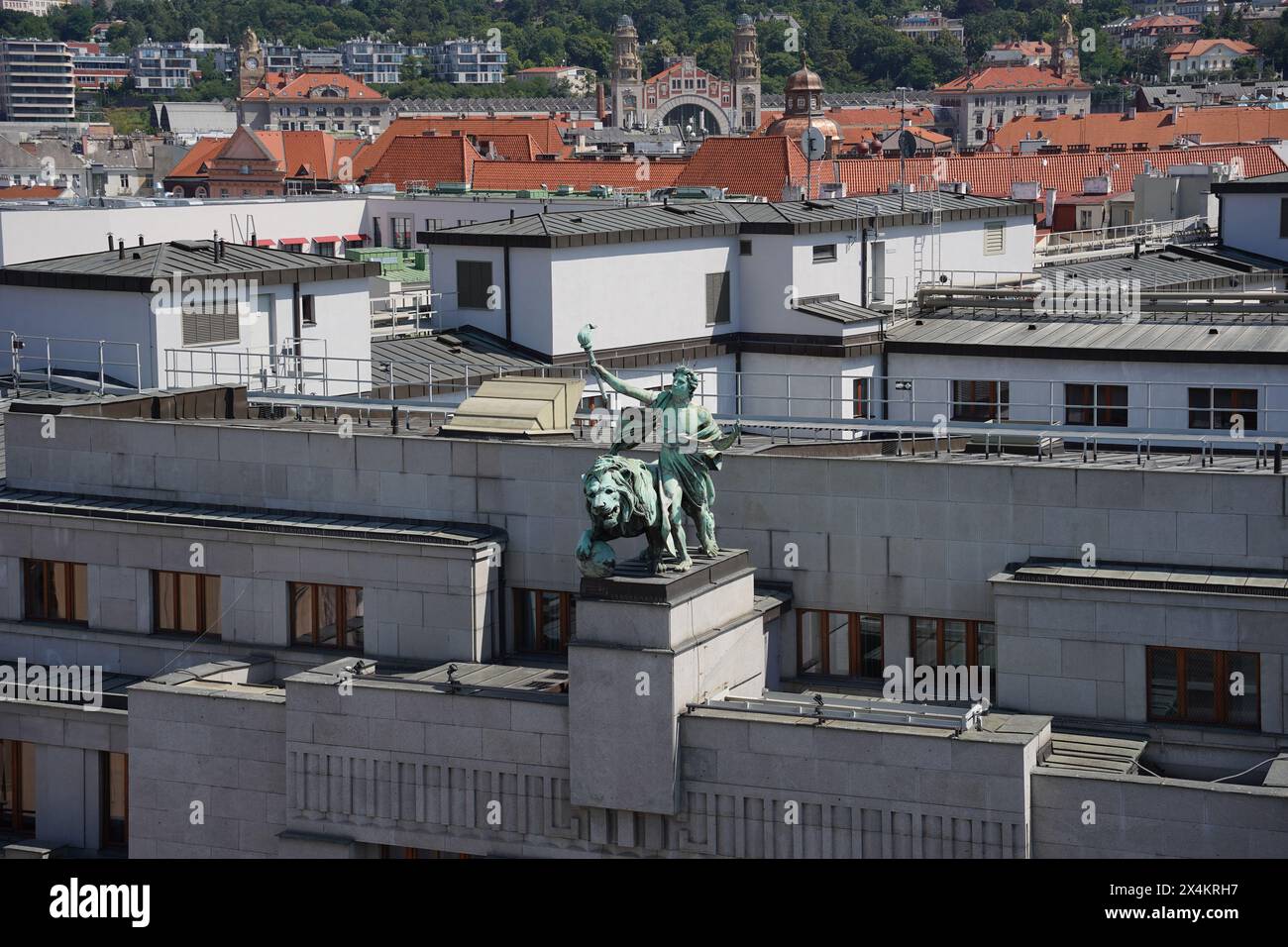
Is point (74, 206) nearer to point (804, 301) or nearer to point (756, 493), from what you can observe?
point (804, 301)

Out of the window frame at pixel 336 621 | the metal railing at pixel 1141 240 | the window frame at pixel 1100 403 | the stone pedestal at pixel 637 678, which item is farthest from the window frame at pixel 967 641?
the metal railing at pixel 1141 240

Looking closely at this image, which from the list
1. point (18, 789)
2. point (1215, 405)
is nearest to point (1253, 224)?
point (1215, 405)

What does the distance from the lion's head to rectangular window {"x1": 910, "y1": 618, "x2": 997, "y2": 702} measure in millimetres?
5679

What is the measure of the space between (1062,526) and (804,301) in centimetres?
2171

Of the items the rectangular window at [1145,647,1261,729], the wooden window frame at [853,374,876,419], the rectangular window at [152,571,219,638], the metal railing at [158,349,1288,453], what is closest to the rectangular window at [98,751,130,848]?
the rectangular window at [152,571,219,638]

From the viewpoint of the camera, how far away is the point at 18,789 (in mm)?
37281

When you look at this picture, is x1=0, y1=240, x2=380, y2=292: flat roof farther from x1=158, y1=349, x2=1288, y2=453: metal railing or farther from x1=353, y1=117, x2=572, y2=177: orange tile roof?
x1=353, y1=117, x2=572, y2=177: orange tile roof

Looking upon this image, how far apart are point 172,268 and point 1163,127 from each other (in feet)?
372

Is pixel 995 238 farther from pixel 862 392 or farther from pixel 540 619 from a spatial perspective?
pixel 540 619

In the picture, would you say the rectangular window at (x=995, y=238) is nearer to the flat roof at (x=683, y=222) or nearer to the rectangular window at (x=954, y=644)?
the flat roof at (x=683, y=222)

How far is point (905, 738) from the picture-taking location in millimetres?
28938

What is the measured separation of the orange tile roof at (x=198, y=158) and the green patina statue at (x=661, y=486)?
122 m

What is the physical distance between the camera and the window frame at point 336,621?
118 ft

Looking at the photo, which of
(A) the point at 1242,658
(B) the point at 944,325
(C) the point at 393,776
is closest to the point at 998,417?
(B) the point at 944,325
